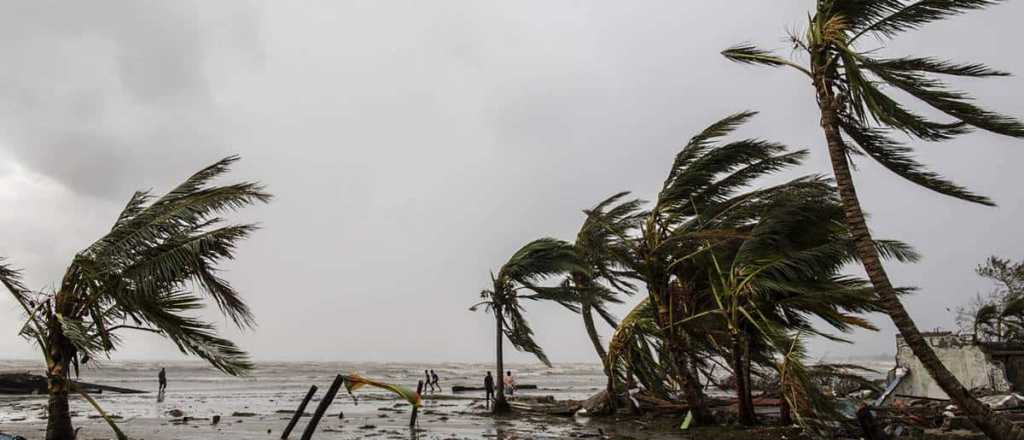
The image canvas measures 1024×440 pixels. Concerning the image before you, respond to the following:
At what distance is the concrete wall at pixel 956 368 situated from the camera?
20.3m

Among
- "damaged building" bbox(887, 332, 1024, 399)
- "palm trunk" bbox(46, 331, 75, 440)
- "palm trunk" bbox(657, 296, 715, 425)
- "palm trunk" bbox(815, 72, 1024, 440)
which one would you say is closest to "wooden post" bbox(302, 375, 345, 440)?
"palm trunk" bbox(46, 331, 75, 440)

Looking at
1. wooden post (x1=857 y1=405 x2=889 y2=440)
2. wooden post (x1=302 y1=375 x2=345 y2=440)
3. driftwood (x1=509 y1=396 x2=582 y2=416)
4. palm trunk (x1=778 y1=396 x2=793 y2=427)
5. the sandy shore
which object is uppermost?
wooden post (x1=302 y1=375 x2=345 y2=440)

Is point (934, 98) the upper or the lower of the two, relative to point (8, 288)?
upper

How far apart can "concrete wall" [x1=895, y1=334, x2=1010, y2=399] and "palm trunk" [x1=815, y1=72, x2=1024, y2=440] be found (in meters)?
14.0

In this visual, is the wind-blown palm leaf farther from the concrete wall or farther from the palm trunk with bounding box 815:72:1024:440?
the concrete wall

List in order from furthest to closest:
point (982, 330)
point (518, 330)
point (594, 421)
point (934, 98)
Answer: point (982, 330) < point (518, 330) < point (594, 421) < point (934, 98)

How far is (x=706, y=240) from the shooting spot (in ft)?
47.5

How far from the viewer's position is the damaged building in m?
20.3

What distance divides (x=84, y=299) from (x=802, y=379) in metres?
12.3

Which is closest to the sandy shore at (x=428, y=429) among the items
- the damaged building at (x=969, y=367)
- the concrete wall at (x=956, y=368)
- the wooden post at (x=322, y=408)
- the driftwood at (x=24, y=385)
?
the wooden post at (x=322, y=408)

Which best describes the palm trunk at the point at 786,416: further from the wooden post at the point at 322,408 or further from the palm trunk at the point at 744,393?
the wooden post at the point at 322,408

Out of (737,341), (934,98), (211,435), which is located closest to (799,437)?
(737,341)

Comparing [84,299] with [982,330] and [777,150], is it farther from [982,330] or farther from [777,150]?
[982,330]

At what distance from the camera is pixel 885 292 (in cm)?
886
